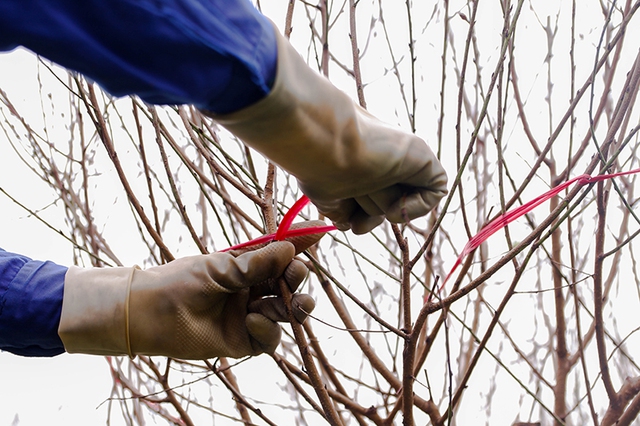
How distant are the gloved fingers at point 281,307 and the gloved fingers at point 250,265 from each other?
0.06 meters

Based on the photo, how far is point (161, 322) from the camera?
1.17m

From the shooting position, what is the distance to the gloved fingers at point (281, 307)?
42.8 inches

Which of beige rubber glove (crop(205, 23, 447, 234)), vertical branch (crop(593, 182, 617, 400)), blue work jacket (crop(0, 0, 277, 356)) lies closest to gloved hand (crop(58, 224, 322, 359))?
beige rubber glove (crop(205, 23, 447, 234))

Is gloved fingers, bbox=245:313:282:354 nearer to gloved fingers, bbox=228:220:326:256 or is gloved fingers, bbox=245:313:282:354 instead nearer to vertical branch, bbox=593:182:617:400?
gloved fingers, bbox=228:220:326:256

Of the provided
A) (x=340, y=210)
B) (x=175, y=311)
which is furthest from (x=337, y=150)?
(x=175, y=311)

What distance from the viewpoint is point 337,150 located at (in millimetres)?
901

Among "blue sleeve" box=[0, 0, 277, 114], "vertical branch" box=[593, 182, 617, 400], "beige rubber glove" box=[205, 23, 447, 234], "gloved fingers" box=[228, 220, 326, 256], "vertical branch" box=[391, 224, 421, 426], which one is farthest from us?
"vertical branch" box=[593, 182, 617, 400]

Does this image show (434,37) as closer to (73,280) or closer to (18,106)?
(73,280)

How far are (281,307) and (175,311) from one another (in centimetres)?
22

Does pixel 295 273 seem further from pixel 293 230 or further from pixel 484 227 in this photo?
pixel 484 227

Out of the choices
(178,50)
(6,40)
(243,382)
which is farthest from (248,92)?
(243,382)

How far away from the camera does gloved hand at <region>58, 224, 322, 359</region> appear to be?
44.8 inches

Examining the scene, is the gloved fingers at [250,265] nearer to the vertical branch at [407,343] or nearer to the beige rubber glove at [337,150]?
the beige rubber glove at [337,150]

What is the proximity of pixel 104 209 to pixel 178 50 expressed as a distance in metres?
2.68
